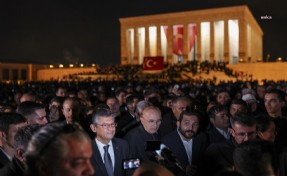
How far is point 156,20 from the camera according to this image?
2329 inches

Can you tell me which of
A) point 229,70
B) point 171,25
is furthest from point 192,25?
point 229,70

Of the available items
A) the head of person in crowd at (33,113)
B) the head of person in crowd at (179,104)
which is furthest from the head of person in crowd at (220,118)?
the head of person in crowd at (33,113)

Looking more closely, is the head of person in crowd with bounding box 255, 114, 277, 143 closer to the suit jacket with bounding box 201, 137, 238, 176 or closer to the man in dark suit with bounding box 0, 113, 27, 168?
the suit jacket with bounding box 201, 137, 238, 176

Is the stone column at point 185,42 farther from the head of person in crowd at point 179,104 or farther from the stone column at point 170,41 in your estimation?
the head of person in crowd at point 179,104

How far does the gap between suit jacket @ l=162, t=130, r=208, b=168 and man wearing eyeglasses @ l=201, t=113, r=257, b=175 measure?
1000mm

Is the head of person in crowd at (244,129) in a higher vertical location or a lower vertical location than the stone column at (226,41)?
lower

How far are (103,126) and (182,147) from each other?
52.4 inches

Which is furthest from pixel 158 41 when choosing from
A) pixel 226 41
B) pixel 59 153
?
pixel 59 153

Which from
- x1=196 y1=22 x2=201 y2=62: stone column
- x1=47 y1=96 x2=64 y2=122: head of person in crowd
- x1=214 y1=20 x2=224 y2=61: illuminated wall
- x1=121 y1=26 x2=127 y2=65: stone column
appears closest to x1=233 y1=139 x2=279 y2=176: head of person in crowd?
x1=47 y1=96 x2=64 y2=122: head of person in crowd

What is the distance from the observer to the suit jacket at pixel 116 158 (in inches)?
210

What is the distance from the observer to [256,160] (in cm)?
320

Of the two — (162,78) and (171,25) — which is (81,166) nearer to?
(162,78)

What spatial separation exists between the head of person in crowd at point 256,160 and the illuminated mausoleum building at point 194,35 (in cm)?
4971

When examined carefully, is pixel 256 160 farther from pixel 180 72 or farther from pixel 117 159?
pixel 180 72
